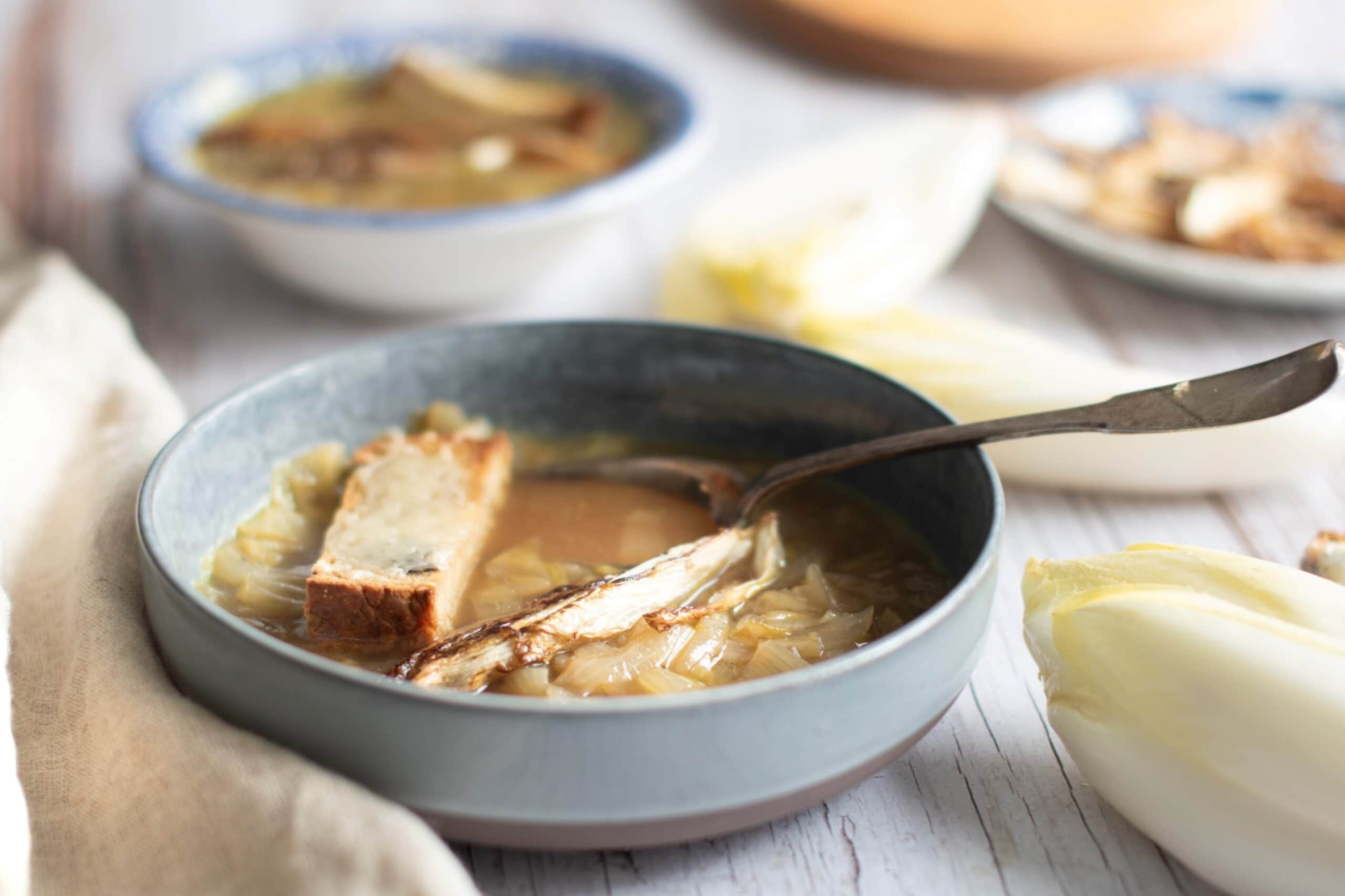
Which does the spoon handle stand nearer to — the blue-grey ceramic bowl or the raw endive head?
the blue-grey ceramic bowl

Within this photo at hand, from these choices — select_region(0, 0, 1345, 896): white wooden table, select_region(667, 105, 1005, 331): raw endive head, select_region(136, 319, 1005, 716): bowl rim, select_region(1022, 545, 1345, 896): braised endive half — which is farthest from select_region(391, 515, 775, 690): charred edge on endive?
select_region(667, 105, 1005, 331): raw endive head

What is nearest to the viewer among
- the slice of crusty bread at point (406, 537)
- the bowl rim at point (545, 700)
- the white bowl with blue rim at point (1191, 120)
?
the bowl rim at point (545, 700)

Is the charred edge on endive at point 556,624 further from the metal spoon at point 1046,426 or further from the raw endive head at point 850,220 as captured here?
the raw endive head at point 850,220

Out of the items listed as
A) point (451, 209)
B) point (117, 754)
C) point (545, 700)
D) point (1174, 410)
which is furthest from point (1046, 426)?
point (451, 209)

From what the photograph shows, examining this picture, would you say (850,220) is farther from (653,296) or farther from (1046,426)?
(1046,426)

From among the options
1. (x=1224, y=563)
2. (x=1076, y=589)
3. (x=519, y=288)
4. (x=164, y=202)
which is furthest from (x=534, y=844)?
(x=164, y=202)

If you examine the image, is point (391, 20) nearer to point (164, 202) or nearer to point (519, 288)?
point (164, 202)

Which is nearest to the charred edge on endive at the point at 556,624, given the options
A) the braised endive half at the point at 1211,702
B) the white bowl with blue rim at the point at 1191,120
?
the braised endive half at the point at 1211,702
